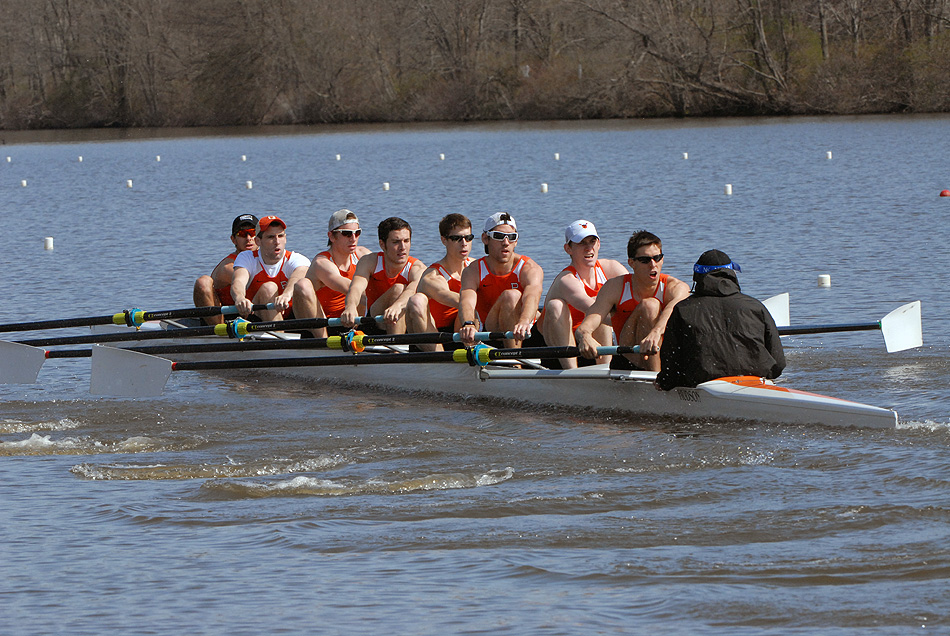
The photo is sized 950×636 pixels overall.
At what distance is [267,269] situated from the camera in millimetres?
10453

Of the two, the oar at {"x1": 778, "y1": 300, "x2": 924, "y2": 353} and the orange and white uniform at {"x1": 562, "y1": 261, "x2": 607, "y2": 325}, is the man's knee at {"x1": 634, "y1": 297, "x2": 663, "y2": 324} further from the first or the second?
the oar at {"x1": 778, "y1": 300, "x2": 924, "y2": 353}

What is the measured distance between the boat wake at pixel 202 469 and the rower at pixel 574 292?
5.79 ft

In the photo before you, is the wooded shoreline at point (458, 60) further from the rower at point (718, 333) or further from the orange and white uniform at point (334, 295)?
the rower at point (718, 333)

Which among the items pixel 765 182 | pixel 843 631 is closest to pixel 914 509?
pixel 843 631

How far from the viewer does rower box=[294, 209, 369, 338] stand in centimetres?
985

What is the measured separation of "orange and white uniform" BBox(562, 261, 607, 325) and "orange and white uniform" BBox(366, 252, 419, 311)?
1.69 m

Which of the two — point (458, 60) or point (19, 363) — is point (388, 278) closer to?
point (19, 363)

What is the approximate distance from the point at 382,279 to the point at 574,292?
1.99 meters

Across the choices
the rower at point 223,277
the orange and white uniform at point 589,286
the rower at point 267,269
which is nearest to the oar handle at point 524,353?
the orange and white uniform at point 589,286

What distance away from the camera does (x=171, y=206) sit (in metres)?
26.0

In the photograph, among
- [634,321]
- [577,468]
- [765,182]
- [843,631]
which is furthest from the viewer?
[765,182]

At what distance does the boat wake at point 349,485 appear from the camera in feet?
20.9

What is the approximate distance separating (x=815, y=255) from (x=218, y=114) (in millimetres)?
56131

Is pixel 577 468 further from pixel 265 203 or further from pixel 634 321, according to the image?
pixel 265 203
